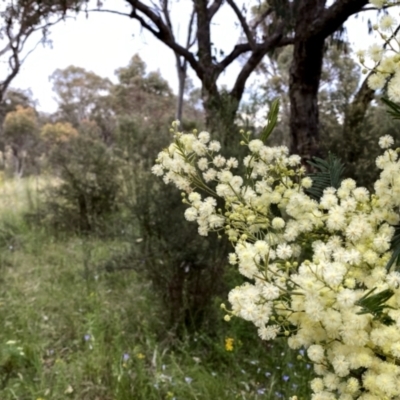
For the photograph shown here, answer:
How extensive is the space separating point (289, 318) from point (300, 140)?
3194 mm

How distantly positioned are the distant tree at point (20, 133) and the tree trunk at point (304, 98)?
17.5 m

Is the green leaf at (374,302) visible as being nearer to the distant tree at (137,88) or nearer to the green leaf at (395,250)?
the green leaf at (395,250)

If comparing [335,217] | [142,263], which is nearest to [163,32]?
[142,263]

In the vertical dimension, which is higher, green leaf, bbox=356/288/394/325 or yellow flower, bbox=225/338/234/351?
green leaf, bbox=356/288/394/325

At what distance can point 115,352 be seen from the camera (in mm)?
→ 2588

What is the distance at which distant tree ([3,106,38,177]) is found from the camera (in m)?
20.0

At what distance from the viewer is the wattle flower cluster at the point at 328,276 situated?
1.77ft

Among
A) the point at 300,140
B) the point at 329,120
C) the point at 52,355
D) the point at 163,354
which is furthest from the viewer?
the point at 329,120

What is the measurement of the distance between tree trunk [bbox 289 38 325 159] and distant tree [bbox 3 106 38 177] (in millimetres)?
17508

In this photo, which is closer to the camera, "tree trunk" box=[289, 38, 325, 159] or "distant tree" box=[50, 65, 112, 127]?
"tree trunk" box=[289, 38, 325, 159]

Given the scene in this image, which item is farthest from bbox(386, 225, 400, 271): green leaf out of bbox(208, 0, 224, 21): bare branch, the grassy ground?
bbox(208, 0, 224, 21): bare branch

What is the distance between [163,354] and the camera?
8.41 ft

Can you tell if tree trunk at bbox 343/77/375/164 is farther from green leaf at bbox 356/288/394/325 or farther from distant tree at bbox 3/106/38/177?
distant tree at bbox 3/106/38/177

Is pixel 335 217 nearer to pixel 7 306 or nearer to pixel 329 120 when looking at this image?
pixel 7 306
